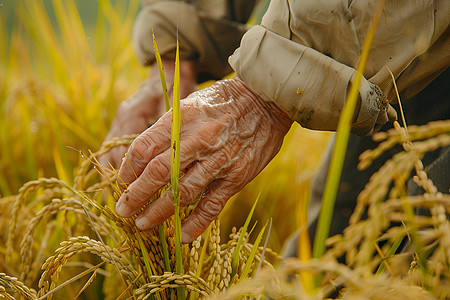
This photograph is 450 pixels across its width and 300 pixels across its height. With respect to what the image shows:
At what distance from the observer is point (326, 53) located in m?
0.72

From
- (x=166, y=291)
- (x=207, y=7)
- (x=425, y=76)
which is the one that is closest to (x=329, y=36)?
(x=425, y=76)

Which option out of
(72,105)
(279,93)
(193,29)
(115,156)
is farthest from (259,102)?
(72,105)

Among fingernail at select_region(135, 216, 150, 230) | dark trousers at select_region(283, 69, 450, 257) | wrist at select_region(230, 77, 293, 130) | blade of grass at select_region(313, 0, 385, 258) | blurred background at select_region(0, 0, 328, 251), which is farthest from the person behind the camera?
blurred background at select_region(0, 0, 328, 251)

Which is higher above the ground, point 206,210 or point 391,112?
point 391,112

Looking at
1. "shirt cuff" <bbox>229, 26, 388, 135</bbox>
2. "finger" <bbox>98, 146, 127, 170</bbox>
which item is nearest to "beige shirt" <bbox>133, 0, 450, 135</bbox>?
"shirt cuff" <bbox>229, 26, 388, 135</bbox>

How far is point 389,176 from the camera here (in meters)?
0.42

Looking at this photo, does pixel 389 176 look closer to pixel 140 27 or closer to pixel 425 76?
pixel 425 76

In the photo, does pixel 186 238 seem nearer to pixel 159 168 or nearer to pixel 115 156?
pixel 159 168

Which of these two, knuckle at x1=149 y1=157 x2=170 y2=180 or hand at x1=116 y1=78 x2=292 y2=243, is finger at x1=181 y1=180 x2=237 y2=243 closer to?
hand at x1=116 y1=78 x2=292 y2=243

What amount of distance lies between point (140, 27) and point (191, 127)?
2.60 feet

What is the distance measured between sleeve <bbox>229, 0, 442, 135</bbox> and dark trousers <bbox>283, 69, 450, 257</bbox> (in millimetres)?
260

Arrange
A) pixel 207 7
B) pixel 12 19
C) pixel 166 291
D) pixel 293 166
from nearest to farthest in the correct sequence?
pixel 166 291
pixel 207 7
pixel 293 166
pixel 12 19

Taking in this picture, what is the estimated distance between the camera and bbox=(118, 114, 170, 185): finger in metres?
0.68

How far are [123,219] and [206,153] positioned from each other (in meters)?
0.19
